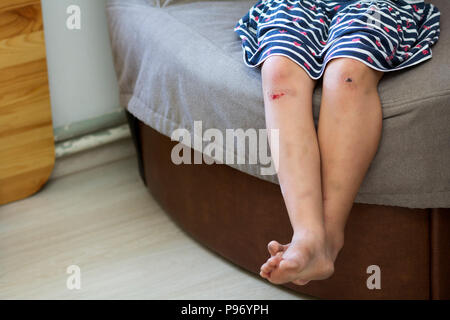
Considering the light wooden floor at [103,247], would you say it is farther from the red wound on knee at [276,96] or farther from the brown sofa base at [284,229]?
the red wound on knee at [276,96]

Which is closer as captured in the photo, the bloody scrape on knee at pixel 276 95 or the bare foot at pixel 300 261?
the bare foot at pixel 300 261

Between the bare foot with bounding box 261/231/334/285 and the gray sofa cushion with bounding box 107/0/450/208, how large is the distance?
158mm

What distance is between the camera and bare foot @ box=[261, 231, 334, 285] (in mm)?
1001

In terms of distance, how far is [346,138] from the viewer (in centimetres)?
108

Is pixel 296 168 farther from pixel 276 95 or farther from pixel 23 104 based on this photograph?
pixel 23 104

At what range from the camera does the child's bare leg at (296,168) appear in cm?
101

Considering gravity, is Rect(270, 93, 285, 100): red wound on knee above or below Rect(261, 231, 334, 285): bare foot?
above

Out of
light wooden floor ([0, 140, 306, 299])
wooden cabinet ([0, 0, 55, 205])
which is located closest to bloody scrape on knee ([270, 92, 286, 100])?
light wooden floor ([0, 140, 306, 299])

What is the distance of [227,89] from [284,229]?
30 cm

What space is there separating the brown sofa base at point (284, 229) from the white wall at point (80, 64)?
32cm

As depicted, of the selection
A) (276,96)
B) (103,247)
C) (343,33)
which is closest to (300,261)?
(276,96)

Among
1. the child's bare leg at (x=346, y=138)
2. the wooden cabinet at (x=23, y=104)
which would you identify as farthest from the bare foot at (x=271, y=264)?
Result: the wooden cabinet at (x=23, y=104)

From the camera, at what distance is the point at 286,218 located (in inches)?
50.3

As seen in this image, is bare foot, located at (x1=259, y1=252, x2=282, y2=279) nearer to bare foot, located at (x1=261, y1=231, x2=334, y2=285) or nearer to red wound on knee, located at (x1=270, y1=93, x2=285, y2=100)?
bare foot, located at (x1=261, y1=231, x2=334, y2=285)
